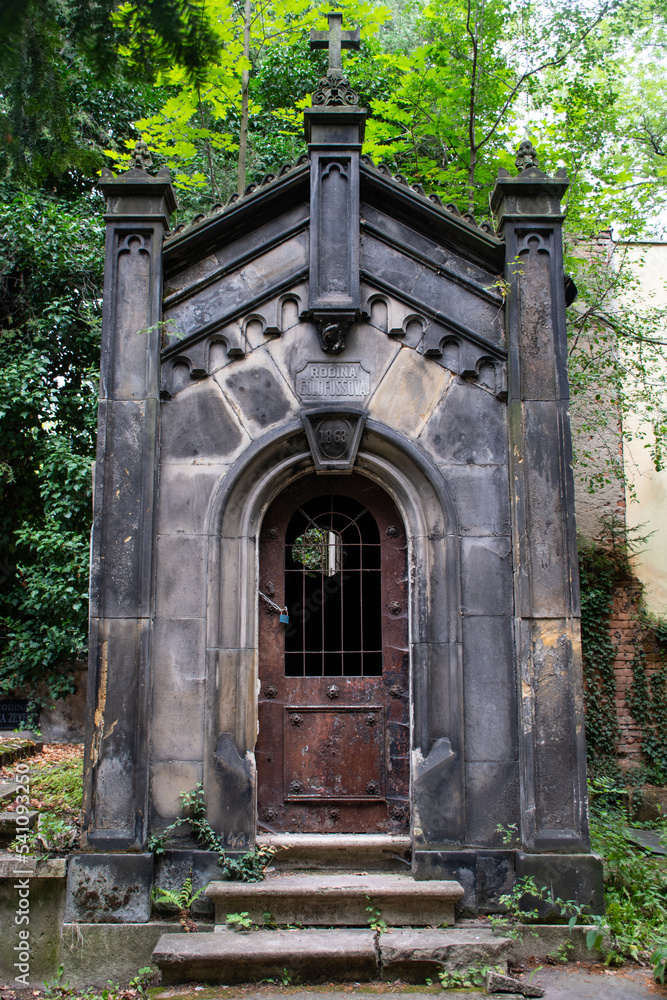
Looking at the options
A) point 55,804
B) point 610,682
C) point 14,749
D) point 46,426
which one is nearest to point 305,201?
point 55,804

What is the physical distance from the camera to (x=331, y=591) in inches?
232

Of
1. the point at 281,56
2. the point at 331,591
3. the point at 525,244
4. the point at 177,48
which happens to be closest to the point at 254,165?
the point at 281,56

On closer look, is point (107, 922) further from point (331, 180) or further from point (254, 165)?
point (254, 165)

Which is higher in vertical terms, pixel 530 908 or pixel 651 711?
pixel 651 711

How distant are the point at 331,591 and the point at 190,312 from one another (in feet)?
8.06

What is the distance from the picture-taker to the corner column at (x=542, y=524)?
16.5 feet

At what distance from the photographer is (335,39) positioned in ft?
19.4

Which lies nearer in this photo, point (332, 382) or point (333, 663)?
point (332, 382)

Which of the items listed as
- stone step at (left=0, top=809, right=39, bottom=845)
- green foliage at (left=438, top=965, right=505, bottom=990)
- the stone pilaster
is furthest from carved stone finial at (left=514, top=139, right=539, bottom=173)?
stone step at (left=0, top=809, right=39, bottom=845)

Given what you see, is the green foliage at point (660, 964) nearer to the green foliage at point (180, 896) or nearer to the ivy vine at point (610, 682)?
the green foliage at point (180, 896)

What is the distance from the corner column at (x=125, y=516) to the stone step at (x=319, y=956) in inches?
32.2

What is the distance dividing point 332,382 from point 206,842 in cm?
343

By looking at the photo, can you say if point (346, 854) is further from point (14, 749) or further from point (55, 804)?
point (14, 749)

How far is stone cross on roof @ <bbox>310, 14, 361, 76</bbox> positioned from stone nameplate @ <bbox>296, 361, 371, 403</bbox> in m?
2.39
